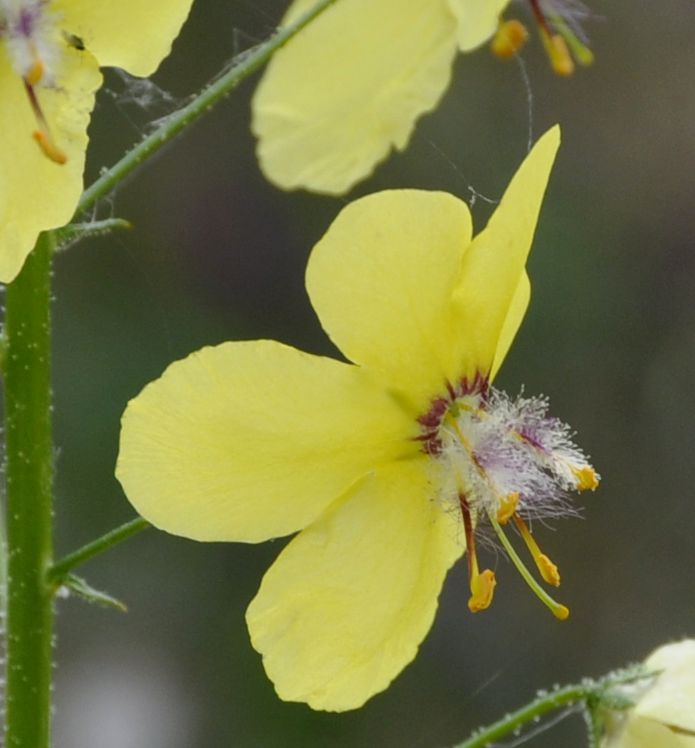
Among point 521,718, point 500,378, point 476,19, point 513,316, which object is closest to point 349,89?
point 476,19

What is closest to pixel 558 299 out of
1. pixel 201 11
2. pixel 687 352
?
pixel 687 352

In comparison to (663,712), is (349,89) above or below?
above

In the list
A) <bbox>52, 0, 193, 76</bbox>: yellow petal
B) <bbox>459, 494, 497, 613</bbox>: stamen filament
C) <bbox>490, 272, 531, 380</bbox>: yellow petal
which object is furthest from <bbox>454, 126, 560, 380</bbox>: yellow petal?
<bbox>52, 0, 193, 76</bbox>: yellow petal

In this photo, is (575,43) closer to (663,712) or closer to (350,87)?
(350,87)

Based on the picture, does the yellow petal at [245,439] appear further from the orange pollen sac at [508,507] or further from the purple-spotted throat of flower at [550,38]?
the purple-spotted throat of flower at [550,38]

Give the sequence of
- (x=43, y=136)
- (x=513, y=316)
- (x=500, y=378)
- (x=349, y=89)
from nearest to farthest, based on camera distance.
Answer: (x=43, y=136) → (x=513, y=316) → (x=349, y=89) → (x=500, y=378)

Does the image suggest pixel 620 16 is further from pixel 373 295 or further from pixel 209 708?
pixel 373 295

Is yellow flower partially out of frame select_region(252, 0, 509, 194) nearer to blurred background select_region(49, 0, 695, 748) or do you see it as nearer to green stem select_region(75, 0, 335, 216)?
green stem select_region(75, 0, 335, 216)
